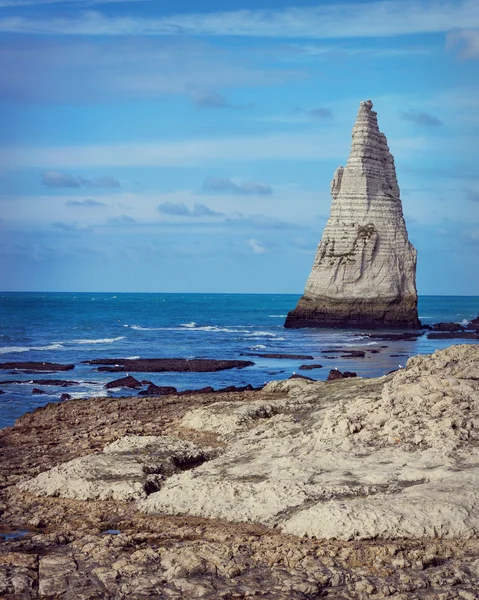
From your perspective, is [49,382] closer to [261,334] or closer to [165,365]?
[165,365]

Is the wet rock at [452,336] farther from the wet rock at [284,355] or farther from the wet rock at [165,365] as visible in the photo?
the wet rock at [165,365]

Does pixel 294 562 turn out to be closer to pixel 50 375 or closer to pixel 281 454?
pixel 281 454

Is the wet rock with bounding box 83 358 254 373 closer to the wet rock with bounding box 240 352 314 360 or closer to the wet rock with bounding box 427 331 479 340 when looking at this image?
the wet rock with bounding box 240 352 314 360

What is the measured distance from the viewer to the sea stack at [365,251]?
66.6 m

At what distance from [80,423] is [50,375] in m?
16.1

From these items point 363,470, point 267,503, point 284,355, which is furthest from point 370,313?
point 267,503

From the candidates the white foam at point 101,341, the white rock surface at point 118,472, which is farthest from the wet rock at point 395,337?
the white rock surface at point 118,472

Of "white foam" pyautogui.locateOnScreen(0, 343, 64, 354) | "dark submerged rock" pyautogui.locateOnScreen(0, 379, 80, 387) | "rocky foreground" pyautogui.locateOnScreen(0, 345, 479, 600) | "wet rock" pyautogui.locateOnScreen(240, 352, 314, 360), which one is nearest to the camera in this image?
"rocky foreground" pyautogui.locateOnScreen(0, 345, 479, 600)

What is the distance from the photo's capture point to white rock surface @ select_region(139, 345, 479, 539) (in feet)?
31.2

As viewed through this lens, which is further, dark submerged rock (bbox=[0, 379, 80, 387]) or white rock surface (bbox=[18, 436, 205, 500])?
dark submerged rock (bbox=[0, 379, 80, 387])

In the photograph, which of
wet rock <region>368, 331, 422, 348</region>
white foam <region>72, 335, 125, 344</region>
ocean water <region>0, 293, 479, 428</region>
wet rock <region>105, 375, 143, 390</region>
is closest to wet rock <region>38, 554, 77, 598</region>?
ocean water <region>0, 293, 479, 428</region>

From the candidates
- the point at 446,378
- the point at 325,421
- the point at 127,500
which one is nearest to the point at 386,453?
the point at 325,421

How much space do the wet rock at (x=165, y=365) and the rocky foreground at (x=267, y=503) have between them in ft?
65.6

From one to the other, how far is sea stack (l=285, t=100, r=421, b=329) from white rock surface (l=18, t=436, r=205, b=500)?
176 feet
